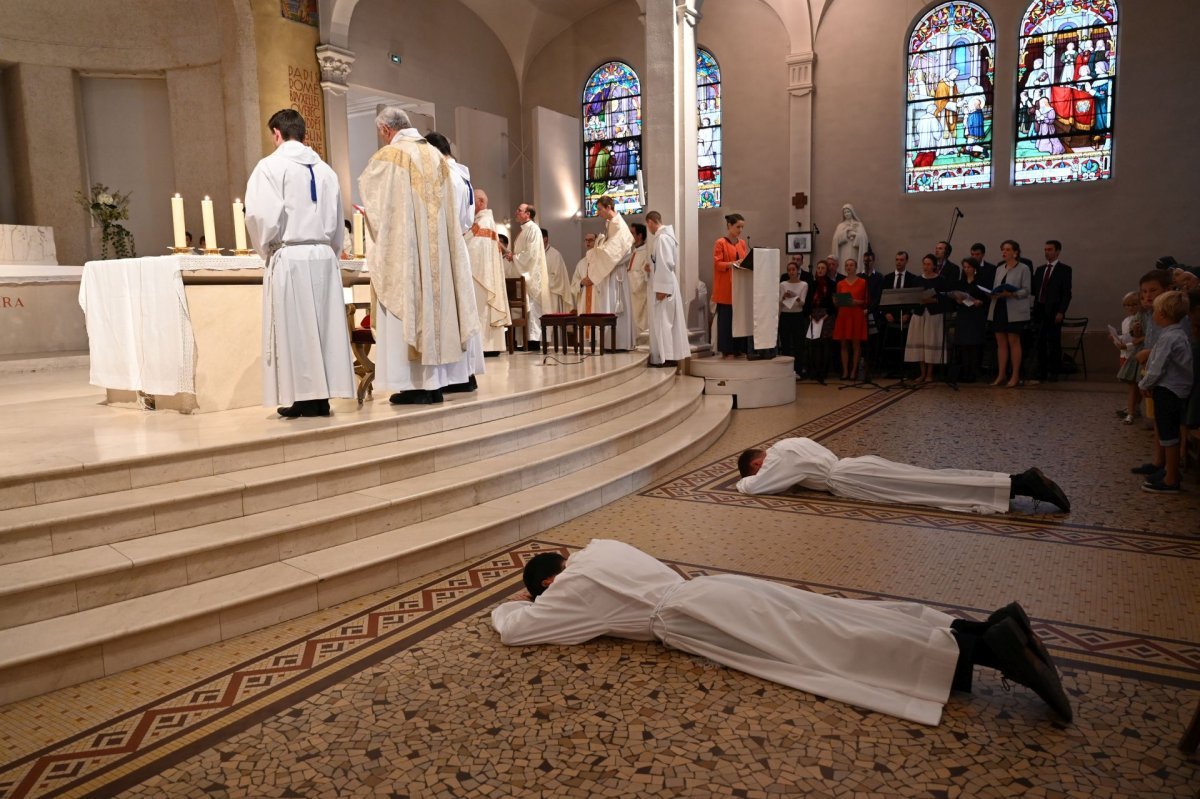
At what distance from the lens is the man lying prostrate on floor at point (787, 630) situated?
2561mm

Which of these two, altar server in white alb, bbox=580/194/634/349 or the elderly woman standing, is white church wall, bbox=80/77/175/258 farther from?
the elderly woman standing

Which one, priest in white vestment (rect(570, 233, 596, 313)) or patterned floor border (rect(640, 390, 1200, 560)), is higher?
priest in white vestment (rect(570, 233, 596, 313))

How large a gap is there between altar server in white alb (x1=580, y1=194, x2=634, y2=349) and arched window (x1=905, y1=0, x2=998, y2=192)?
5.92 m

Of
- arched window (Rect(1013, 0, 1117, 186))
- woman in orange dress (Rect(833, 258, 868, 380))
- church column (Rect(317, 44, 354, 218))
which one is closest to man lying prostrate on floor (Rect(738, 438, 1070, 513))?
woman in orange dress (Rect(833, 258, 868, 380))

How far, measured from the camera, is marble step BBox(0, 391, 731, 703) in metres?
2.94

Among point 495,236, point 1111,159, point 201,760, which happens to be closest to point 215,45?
point 495,236

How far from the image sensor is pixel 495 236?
9.27 meters

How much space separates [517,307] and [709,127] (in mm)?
6792

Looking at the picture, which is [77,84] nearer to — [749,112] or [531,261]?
[531,261]

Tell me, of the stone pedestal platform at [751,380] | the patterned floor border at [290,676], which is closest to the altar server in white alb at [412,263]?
the patterned floor border at [290,676]

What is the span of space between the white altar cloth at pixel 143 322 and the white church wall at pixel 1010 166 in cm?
1084

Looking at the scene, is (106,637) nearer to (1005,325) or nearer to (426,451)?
(426,451)

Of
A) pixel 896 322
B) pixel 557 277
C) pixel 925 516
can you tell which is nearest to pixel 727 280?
pixel 557 277

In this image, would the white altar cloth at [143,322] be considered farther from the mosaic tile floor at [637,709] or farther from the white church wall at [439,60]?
the white church wall at [439,60]
